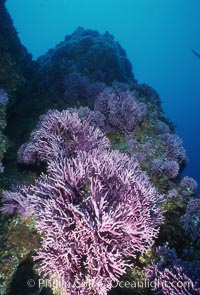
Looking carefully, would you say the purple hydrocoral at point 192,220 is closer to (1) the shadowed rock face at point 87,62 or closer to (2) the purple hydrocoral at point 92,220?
(2) the purple hydrocoral at point 92,220

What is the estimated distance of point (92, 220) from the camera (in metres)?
2.62

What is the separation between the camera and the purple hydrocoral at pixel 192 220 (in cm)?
342

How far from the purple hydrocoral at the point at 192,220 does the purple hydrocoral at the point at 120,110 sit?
1970 mm


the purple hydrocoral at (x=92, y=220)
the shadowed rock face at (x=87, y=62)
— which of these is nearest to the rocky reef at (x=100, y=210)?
the purple hydrocoral at (x=92, y=220)

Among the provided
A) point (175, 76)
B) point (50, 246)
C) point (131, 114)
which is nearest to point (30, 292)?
point (50, 246)

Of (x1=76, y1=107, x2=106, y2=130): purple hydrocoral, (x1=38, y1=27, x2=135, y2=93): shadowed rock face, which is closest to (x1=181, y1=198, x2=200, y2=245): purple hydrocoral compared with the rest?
(x1=76, y1=107, x2=106, y2=130): purple hydrocoral

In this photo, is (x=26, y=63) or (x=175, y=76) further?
(x=175, y=76)

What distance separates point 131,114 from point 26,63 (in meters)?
5.81

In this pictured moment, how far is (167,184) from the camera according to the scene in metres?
4.35

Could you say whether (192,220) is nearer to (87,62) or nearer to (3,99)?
(3,99)

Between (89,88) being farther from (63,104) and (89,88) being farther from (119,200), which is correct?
(119,200)

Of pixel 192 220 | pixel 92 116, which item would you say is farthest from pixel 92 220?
pixel 92 116

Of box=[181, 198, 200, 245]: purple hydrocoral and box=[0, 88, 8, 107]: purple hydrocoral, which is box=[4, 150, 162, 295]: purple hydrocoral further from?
box=[0, 88, 8, 107]: purple hydrocoral

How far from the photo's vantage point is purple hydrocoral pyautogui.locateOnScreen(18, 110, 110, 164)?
3.93 meters
